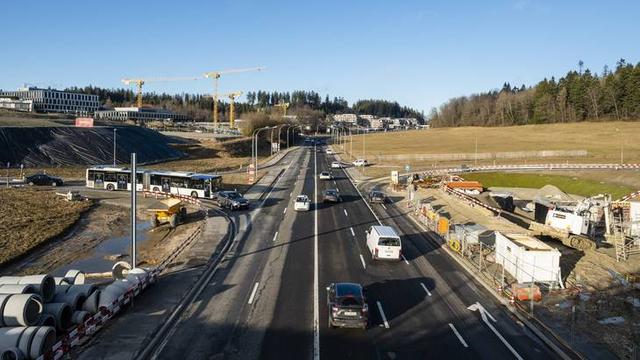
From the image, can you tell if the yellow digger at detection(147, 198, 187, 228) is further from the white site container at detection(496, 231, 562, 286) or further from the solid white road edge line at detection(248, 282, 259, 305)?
the white site container at detection(496, 231, 562, 286)

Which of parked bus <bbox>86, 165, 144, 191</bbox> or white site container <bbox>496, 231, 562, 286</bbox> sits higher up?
parked bus <bbox>86, 165, 144, 191</bbox>

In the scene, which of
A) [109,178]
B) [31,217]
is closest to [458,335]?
[31,217]

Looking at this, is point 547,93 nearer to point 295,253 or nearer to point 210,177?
point 210,177

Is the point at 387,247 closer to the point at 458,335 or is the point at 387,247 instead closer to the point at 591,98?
the point at 458,335

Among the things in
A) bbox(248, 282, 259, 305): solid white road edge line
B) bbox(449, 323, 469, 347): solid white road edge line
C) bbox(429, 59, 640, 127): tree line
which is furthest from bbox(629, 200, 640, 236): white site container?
bbox(429, 59, 640, 127): tree line

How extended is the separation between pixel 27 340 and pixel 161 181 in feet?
144

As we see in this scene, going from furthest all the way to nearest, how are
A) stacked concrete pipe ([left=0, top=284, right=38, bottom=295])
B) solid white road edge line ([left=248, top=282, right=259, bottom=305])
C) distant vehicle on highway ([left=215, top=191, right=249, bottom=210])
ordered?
distant vehicle on highway ([left=215, top=191, right=249, bottom=210]), solid white road edge line ([left=248, top=282, right=259, bottom=305]), stacked concrete pipe ([left=0, top=284, right=38, bottom=295])

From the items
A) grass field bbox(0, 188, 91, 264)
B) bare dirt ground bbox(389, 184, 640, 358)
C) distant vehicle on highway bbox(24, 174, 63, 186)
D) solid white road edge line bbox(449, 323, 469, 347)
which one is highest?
distant vehicle on highway bbox(24, 174, 63, 186)

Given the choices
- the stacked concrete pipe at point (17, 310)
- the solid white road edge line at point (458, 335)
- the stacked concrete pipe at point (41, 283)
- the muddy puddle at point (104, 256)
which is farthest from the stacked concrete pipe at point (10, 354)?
the muddy puddle at point (104, 256)

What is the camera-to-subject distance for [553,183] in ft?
260

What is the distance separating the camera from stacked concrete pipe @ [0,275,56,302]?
1953cm

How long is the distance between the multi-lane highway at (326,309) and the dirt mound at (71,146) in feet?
211

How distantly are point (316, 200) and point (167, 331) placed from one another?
38186 mm

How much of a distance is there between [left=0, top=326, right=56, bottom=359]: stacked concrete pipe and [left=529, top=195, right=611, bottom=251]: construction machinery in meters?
32.8
